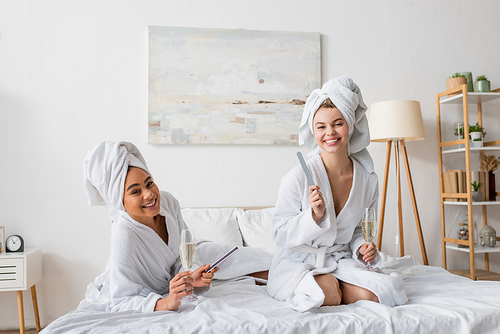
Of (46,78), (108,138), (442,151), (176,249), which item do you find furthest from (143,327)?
(442,151)

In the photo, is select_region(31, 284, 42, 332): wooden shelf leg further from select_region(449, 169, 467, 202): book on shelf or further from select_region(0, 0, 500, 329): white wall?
select_region(449, 169, 467, 202): book on shelf

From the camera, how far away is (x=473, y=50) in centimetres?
361

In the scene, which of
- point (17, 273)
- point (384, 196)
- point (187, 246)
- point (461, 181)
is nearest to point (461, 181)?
point (461, 181)

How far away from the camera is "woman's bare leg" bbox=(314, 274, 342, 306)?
149 centimetres

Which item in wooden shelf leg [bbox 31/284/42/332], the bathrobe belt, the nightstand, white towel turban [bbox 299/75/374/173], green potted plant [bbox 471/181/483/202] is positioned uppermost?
white towel turban [bbox 299/75/374/173]

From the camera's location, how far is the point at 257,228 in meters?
2.83

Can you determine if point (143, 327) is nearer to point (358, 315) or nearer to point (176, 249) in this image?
point (176, 249)

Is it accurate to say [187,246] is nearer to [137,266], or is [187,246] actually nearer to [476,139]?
[137,266]

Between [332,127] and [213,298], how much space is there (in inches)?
33.5

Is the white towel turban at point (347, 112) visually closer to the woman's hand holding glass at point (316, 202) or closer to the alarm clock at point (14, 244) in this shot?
the woman's hand holding glass at point (316, 202)

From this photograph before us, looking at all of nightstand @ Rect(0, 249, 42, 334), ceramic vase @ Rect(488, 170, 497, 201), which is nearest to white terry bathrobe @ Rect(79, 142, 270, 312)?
nightstand @ Rect(0, 249, 42, 334)

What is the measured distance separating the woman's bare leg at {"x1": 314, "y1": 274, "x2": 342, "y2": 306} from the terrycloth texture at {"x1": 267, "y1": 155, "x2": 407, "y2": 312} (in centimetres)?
4

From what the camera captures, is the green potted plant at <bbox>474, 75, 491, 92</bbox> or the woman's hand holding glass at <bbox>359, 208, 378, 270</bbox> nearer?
the woman's hand holding glass at <bbox>359, 208, 378, 270</bbox>

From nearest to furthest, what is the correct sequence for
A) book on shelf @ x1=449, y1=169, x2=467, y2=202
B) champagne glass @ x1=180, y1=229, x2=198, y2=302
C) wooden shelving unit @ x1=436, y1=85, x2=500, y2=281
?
1. champagne glass @ x1=180, y1=229, x2=198, y2=302
2. wooden shelving unit @ x1=436, y1=85, x2=500, y2=281
3. book on shelf @ x1=449, y1=169, x2=467, y2=202
